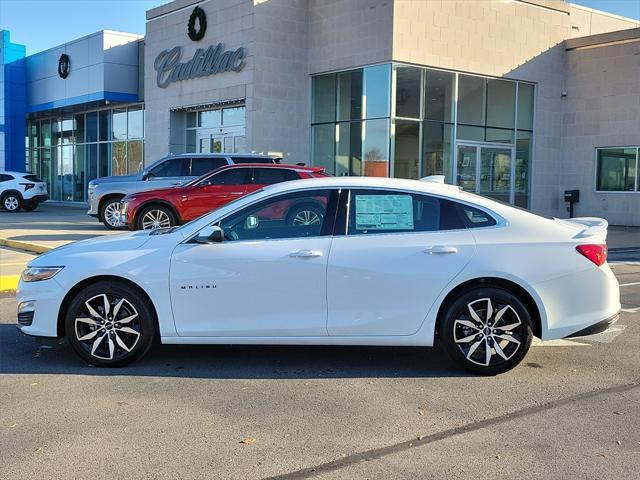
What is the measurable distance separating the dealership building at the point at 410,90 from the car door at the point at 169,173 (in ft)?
17.4

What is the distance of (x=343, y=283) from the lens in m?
5.39

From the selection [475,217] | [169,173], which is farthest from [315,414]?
[169,173]

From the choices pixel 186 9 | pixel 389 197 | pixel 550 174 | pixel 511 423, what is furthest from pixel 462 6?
pixel 511 423

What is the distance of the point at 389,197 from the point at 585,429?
7.52 feet

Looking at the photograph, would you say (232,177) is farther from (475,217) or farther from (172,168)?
(475,217)

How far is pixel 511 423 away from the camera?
14.8 feet

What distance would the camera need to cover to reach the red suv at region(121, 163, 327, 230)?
46.5 ft

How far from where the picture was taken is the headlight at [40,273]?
5.57 metres

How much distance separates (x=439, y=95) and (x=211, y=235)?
16.9 metres

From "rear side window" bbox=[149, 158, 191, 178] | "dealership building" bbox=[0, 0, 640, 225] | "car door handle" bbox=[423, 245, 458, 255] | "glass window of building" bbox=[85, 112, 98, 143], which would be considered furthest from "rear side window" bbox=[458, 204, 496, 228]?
"glass window of building" bbox=[85, 112, 98, 143]

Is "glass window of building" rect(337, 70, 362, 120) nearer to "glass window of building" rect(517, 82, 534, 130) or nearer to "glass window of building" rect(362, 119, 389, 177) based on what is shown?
"glass window of building" rect(362, 119, 389, 177)

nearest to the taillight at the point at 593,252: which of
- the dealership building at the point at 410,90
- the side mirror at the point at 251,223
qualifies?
the side mirror at the point at 251,223

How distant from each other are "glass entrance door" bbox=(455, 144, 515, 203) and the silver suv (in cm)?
802

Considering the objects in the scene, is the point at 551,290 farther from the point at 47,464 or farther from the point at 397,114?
the point at 397,114
